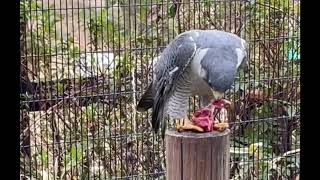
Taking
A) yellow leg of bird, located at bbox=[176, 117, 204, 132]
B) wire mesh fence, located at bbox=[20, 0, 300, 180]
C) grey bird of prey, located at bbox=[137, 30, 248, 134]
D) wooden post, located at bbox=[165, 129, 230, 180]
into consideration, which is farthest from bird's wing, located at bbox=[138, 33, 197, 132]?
wire mesh fence, located at bbox=[20, 0, 300, 180]

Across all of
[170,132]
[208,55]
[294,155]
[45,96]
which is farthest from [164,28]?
[170,132]

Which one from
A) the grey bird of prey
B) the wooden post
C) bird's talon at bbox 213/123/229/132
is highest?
the grey bird of prey

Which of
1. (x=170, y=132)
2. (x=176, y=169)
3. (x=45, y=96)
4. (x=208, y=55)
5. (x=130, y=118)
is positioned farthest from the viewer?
(x=130, y=118)

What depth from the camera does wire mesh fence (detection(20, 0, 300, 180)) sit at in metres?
2.68

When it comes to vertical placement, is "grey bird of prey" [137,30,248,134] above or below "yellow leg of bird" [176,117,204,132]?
above

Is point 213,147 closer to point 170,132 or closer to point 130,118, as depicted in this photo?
point 170,132

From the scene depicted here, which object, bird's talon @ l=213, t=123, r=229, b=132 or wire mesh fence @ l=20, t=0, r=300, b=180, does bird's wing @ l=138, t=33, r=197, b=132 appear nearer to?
bird's talon @ l=213, t=123, r=229, b=132

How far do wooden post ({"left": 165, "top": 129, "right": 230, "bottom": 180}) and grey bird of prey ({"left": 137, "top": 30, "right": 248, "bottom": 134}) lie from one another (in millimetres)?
199

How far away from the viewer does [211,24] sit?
283cm

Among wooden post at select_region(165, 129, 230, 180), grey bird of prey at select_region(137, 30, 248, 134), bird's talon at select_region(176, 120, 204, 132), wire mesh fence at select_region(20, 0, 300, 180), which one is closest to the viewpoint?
wooden post at select_region(165, 129, 230, 180)

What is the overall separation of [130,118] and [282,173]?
2.58 ft

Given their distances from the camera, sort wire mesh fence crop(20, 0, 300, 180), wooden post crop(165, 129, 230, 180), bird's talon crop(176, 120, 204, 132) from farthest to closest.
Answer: wire mesh fence crop(20, 0, 300, 180)
bird's talon crop(176, 120, 204, 132)
wooden post crop(165, 129, 230, 180)

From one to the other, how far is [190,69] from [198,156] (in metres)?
0.42
